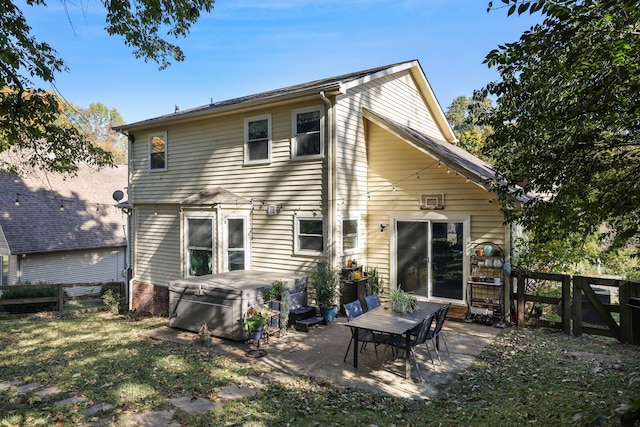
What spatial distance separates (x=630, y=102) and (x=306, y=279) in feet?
24.5

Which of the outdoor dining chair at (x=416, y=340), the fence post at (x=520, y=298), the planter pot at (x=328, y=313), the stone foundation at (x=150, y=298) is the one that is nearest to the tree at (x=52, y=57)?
the stone foundation at (x=150, y=298)

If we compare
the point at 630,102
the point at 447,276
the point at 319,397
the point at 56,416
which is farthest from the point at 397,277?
the point at 56,416

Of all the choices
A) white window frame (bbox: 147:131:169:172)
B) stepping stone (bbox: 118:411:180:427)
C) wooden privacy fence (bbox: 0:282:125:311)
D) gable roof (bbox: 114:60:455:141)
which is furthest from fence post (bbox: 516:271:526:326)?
wooden privacy fence (bbox: 0:282:125:311)

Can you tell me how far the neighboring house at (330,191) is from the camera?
32.4 feet

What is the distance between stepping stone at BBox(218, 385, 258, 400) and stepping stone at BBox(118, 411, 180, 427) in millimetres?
773

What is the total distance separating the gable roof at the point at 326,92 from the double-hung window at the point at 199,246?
3308 millimetres

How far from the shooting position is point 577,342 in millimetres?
7625

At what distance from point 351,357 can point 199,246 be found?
687 centimetres

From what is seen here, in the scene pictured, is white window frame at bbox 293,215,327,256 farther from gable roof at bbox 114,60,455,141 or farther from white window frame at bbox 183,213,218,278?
gable roof at bbox 114,60,455,141

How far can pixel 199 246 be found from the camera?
39.8 feet

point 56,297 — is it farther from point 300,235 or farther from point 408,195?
point 408,195

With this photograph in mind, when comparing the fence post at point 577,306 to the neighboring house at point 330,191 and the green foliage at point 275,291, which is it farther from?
the green foliage at point 275,291

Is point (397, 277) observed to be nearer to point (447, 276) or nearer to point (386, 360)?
point (447, 276)

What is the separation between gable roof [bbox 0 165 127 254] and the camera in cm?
1736
